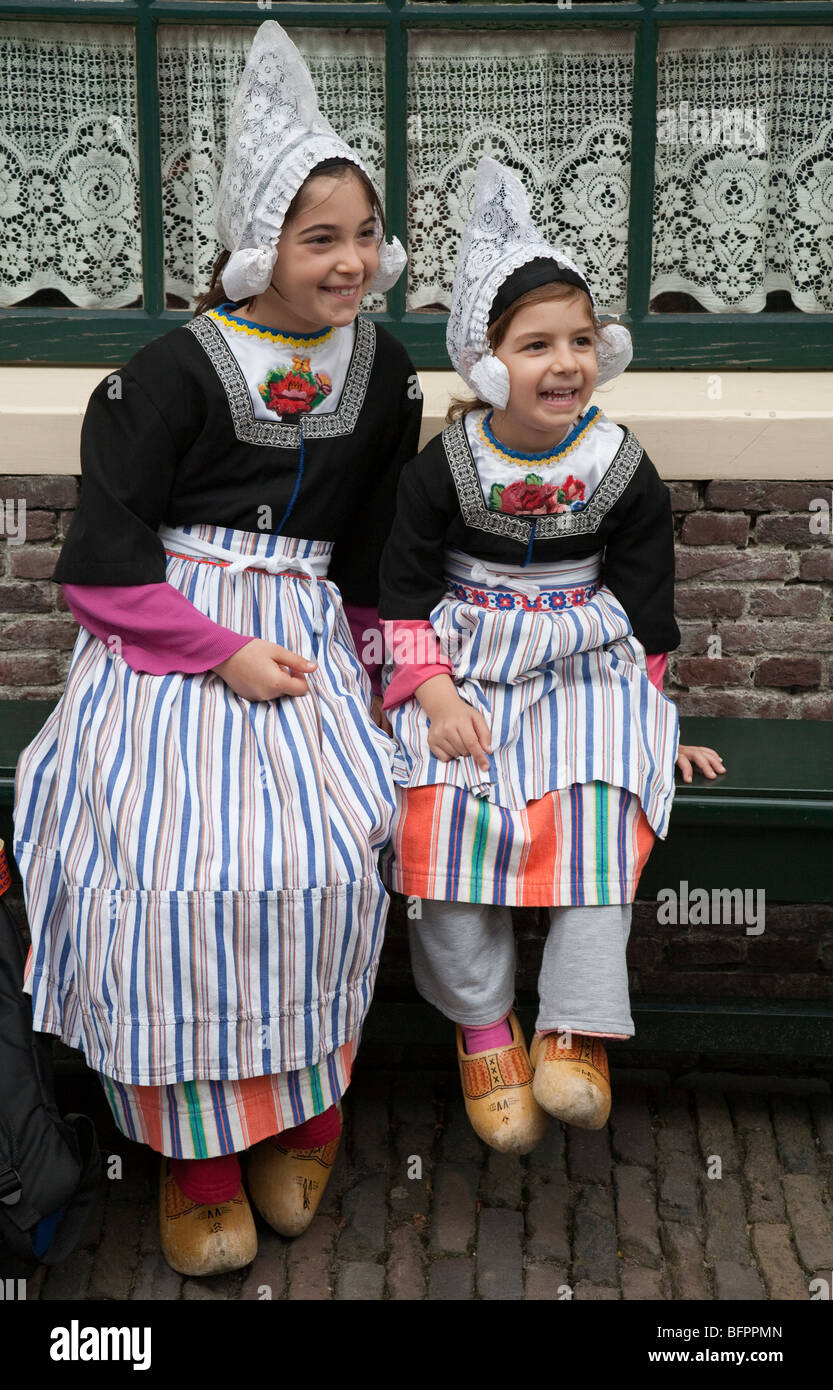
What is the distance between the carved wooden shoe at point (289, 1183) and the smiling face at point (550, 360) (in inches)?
50.4

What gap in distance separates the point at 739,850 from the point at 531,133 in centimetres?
166

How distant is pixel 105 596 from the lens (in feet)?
7.62

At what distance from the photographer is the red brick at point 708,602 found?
3.21 meters

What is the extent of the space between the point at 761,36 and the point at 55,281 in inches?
65.3

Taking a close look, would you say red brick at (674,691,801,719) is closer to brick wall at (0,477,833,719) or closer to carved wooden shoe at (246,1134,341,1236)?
brick wall at (0,477,833,719)

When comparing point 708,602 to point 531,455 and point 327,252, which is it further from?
point 327,252

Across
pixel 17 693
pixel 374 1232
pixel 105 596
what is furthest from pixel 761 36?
pixel 374 1232

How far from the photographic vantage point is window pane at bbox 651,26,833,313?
302cm

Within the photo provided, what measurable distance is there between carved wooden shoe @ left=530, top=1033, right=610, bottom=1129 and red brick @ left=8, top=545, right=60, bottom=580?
1668 mm

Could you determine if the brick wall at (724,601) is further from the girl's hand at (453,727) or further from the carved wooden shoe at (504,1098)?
the carved wooden shoe at (504,1098)

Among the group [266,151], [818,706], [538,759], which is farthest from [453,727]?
[818,706]

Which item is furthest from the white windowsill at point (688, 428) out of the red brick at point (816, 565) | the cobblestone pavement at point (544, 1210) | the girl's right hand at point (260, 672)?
the cobblestone pavement at point (544, 1210)

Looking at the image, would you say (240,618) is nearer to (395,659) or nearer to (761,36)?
(395,659)

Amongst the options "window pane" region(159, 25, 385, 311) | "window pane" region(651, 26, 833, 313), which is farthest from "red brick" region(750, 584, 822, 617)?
"window pane" region(159, 25, 385, 311)
